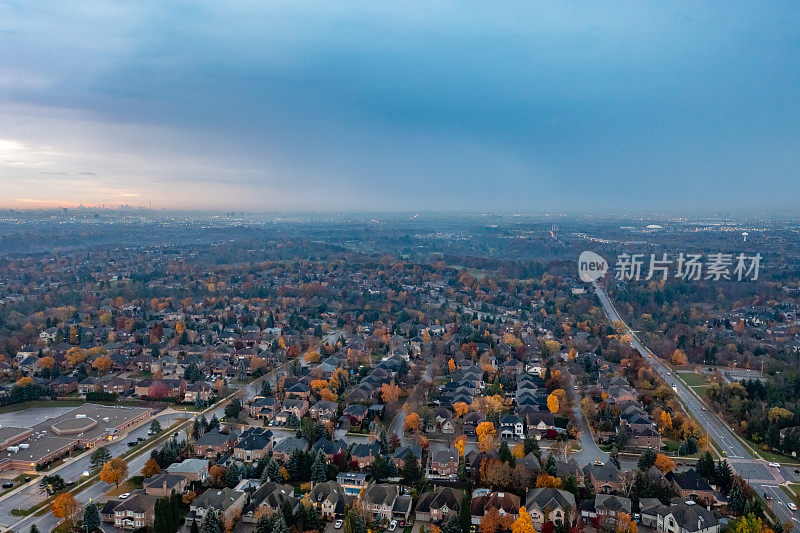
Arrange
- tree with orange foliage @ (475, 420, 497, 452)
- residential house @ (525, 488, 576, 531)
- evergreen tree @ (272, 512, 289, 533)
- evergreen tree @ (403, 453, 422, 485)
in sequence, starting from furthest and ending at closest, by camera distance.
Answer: tree with orange foliage @ (475, 420, 497, 452)
evergreen tree @ (403, 453, 422, 485)
residential house @ (525, 488, 576, 531)
evergreen tree @ (272, 512, 289, 533)

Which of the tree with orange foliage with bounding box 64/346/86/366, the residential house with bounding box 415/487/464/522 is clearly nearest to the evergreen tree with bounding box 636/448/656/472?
the residential house with bounding box 415/487/464/522

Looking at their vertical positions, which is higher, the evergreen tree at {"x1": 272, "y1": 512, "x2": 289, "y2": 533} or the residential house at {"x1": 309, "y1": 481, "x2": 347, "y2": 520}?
the evergreen tree at {"x1": 272, "y1": 512, "x2": 289, "y2": 533}

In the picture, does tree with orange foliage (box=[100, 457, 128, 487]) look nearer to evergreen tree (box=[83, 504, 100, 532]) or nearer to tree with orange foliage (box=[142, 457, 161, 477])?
tree with orange foliage (box=[142, 457, 161, 477])

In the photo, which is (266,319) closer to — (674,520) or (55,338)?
(55,338)

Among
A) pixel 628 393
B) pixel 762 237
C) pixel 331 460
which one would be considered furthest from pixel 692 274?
pixel 331 460

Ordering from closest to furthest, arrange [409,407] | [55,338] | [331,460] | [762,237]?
[331,460]
[409,407]
[55,338]
[762,237]

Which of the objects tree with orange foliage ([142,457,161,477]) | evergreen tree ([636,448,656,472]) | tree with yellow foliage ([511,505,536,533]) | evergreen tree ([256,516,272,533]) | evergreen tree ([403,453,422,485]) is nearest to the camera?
tree with yellow foliage ([511,505,536,533])

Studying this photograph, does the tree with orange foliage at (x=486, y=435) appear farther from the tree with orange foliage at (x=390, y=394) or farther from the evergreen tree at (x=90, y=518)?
the evergreen tree at (x=90, y=518)
